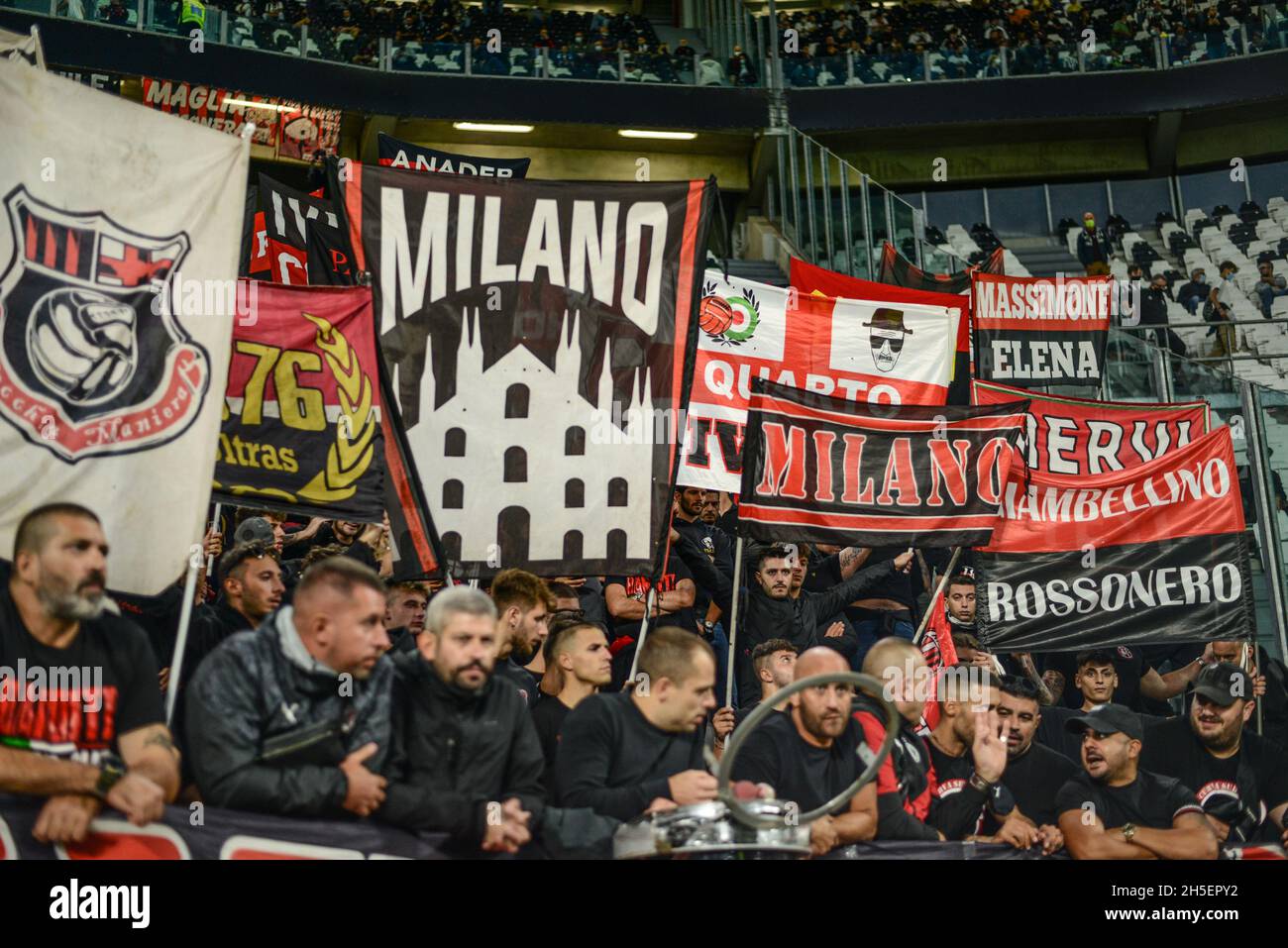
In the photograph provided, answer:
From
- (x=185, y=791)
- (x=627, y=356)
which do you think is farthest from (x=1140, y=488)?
(x=185, y=791)

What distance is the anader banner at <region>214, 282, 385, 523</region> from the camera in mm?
7430

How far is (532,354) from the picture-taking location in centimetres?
798

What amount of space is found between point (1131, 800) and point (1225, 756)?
1255 millimetres

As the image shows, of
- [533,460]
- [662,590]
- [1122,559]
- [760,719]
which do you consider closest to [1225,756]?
[1122,559]

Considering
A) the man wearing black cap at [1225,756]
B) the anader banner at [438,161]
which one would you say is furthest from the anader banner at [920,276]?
the man wearing black cap at [1225,756]

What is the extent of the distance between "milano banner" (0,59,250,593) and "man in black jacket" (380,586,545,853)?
3.85ft

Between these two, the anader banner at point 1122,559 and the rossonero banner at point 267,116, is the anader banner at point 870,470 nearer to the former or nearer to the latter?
the anader banner at point 1122,559

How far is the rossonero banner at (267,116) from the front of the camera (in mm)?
23469

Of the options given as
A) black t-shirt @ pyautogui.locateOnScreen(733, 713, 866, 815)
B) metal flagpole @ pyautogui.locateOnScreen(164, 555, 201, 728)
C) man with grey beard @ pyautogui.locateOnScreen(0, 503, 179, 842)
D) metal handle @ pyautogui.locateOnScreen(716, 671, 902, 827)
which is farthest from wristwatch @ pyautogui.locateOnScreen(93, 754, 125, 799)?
black t-shirt @ pyautogui.locateOnScreen(733, 713, 866, 815)

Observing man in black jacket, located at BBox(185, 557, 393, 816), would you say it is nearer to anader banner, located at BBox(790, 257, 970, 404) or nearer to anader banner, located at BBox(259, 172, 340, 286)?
anader banner, located at BBox(259, 172, 340, 286)

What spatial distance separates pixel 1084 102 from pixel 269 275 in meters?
20.3

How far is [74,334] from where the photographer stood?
625 cm

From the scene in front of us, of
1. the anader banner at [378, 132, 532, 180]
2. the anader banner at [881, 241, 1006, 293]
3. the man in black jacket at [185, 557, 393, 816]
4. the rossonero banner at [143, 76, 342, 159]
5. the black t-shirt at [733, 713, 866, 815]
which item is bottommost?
the black t-shirt at [733, 713, 866, 815]
